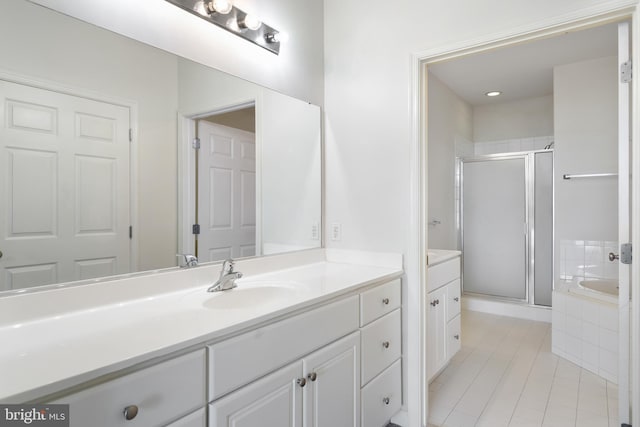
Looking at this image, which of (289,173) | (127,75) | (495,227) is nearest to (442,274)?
(289,173)

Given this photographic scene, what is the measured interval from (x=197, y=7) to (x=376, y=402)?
6.41ft

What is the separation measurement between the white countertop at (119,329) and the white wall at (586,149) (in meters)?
2.73

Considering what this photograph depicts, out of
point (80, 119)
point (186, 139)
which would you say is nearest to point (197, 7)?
point (186, 139)

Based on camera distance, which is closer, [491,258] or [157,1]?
[157,1]

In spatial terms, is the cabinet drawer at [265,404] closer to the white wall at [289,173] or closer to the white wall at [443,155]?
the white wall at [289,173]

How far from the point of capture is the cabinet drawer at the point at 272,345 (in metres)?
0.97

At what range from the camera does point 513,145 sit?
4.38 meters

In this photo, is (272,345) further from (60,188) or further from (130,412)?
(60,188)

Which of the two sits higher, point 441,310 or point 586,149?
point 586,149

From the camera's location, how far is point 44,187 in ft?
3.63

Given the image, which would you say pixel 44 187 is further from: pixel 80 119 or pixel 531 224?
pixel 531 224

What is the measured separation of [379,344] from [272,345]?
A: 756mm

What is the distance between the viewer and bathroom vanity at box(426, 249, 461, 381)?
2.15 metres

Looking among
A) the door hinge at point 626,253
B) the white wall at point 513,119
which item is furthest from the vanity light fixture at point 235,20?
the white wall at point 513,119
